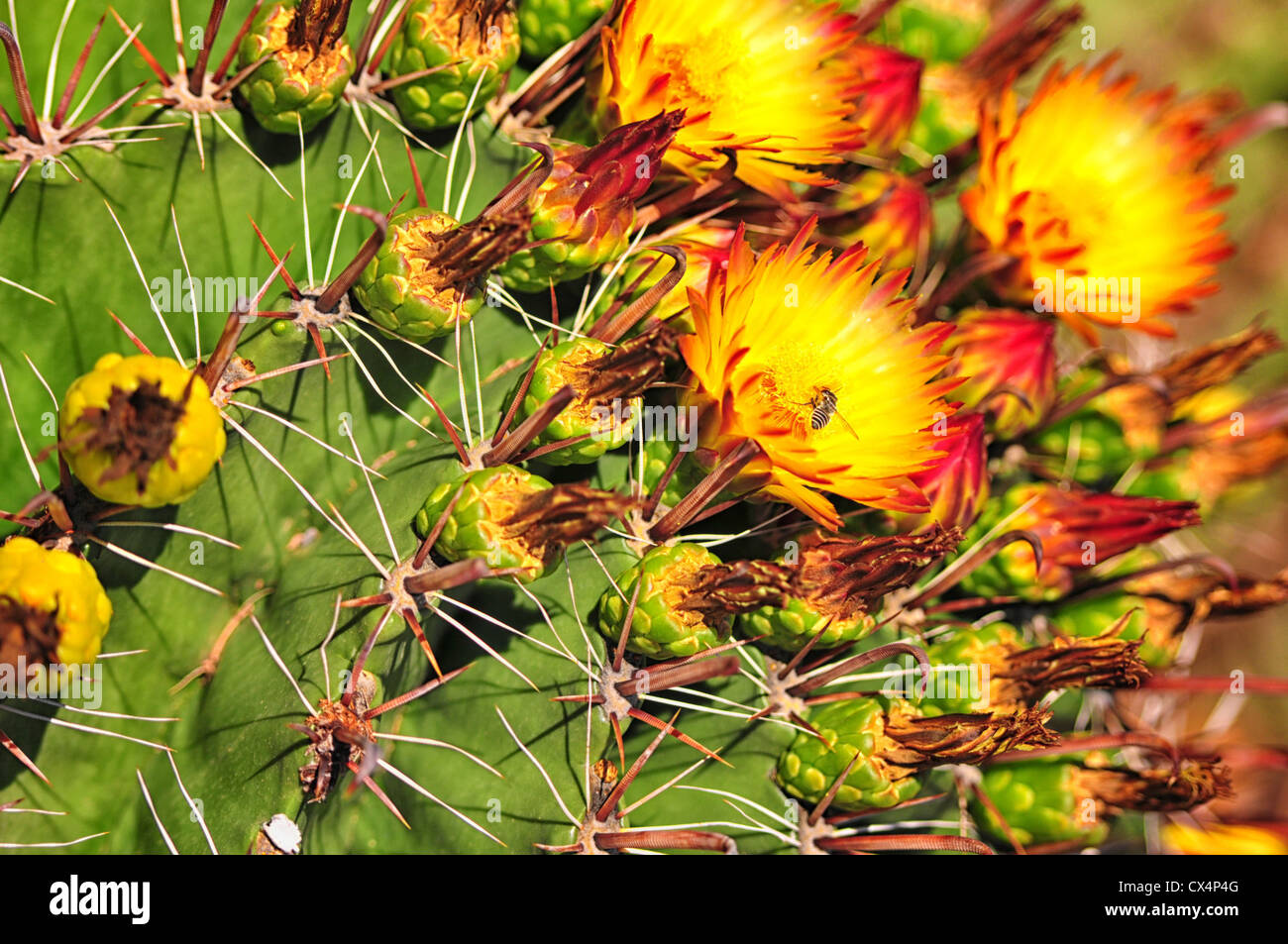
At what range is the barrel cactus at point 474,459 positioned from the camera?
3.37 ft

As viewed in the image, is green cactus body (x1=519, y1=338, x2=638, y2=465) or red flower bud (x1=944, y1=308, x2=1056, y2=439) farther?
red flower bud (x1=944, y1=308, x2=1056, y2=439)

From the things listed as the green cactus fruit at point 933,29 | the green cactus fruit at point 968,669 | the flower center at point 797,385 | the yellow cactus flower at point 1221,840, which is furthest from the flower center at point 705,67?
the yellow cactus flower at point 1221,840

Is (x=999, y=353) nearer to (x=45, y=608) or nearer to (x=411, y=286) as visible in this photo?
(x=411, y=286)

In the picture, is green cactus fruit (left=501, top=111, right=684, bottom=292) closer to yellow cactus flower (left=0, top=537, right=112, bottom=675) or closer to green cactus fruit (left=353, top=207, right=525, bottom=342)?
green cactus fruit (left=353, top=207, right=525, bottom=342)

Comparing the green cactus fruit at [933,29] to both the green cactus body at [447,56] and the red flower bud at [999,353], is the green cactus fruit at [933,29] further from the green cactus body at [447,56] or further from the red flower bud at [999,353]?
the green cactus body at [447,56]

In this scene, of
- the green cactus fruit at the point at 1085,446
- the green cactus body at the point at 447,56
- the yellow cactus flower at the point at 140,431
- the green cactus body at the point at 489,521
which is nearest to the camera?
the yellow cactus flower at the point at 140,431

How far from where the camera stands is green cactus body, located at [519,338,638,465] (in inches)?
43.1

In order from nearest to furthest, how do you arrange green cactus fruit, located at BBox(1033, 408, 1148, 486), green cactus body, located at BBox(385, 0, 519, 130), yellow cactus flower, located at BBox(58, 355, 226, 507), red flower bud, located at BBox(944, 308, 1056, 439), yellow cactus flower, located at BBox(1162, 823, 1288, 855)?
yellow cactus flower, located at BBox(58, 355, 226, 507)
green cactus body, located at BBox(385, 0, 519, 130)
red flower bud, located at BBox(944, 308, 1056, 439)
green cactus fruit, located at BBox(1033, 408, 1148, 486)
yellow cactus flower, located at BBox(1162, 823, 1288, 855)

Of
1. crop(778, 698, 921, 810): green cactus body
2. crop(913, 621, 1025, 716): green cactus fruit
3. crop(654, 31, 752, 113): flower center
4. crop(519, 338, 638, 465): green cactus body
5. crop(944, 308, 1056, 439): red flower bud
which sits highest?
crop(654, 31, 752, 113): flower center

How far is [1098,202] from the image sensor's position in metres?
1.54

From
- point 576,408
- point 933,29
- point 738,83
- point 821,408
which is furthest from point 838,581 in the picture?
point 933,29

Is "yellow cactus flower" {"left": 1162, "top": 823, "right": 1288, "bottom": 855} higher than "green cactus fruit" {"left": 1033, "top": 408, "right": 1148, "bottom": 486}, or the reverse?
"green cactus fruit" {"left": 1033, "top": 408, "right": 1148, "bottom": 486}

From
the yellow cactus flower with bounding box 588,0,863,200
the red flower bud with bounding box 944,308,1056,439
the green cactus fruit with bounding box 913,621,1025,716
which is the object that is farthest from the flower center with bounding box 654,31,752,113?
the green cactus fruit with bounding box 913,621,1025,716
